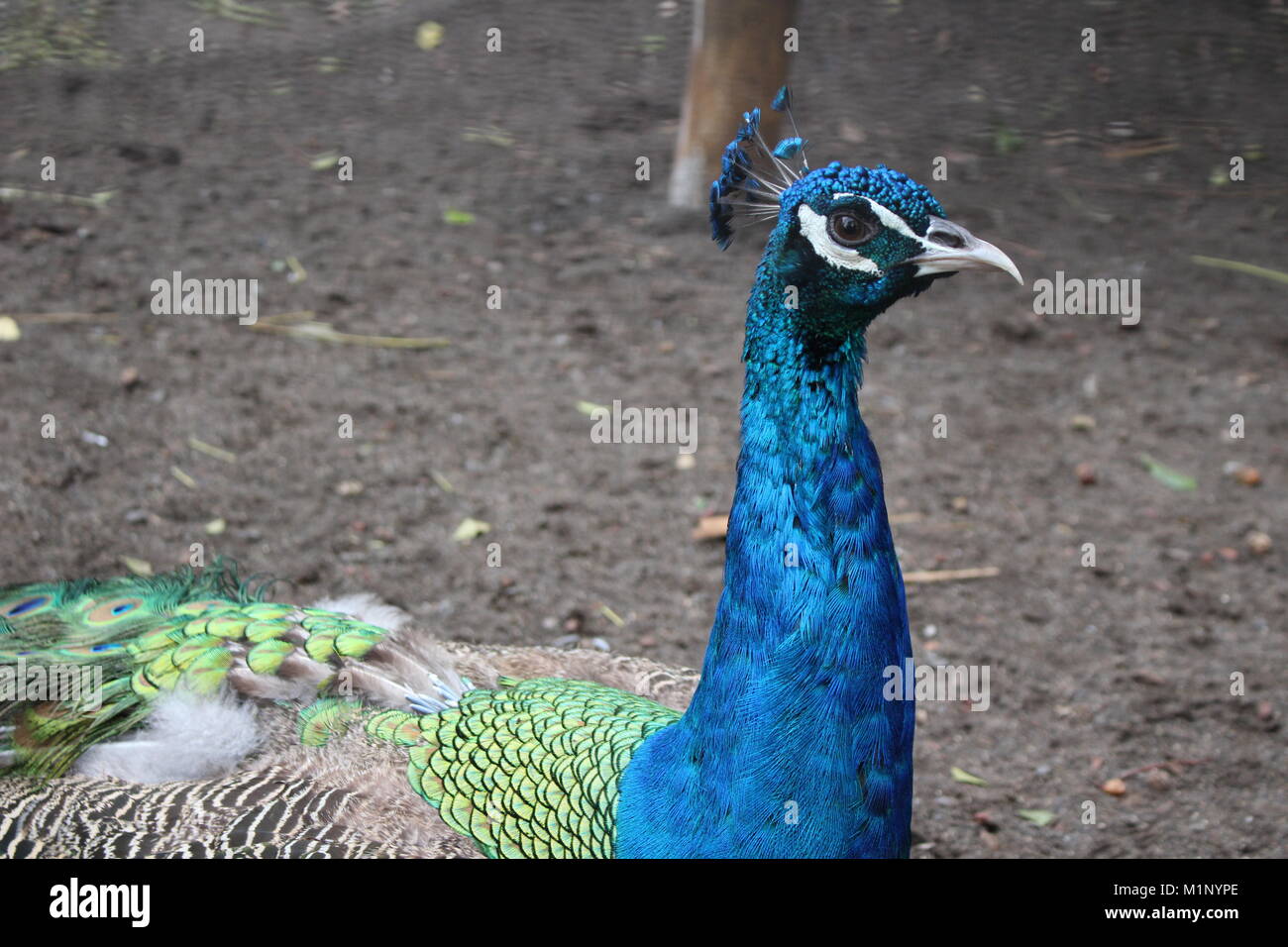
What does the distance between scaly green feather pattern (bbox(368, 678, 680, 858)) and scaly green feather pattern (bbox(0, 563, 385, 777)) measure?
24cm

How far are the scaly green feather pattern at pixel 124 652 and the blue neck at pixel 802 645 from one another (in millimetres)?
763

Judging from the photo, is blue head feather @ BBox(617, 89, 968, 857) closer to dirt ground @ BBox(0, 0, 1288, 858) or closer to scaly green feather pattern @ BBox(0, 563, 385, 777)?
scaly green feather pattern @ BBox(0, 563, 385, 777)

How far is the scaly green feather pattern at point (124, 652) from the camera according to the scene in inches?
85.1

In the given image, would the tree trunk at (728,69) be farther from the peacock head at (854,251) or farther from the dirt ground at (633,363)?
the peacock head at (854,251)

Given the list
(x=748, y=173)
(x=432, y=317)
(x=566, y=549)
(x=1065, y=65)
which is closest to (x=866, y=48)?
(x=1065, y=65)

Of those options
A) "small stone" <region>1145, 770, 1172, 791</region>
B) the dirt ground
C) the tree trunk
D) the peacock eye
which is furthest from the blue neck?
the tree trunk

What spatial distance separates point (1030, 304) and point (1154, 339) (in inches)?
20.0

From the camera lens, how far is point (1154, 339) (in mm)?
4934

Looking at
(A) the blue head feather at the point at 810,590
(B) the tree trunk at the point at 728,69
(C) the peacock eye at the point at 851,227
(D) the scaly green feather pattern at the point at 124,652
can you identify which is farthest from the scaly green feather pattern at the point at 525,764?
(B) the tree trunk at the point at 728,69

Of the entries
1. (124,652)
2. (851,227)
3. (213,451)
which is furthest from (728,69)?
(124,652)

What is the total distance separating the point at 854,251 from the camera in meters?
1.88

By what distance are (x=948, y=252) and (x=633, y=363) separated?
111 inches
